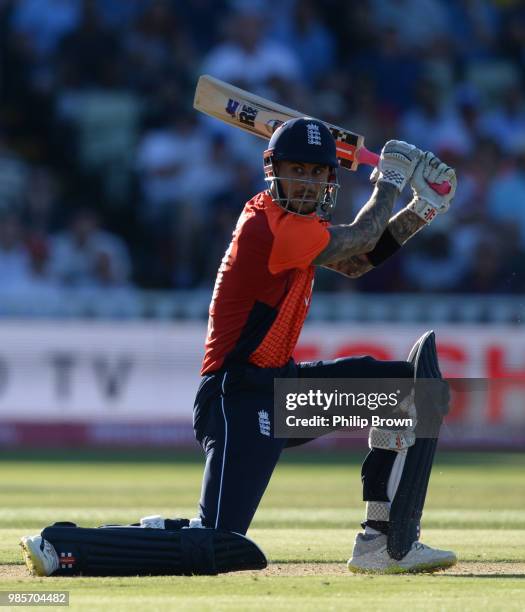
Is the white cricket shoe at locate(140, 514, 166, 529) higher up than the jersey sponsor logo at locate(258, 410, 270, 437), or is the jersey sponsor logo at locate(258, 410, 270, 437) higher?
the jersey sponsor logo at locate(258, 410, 270, 437)

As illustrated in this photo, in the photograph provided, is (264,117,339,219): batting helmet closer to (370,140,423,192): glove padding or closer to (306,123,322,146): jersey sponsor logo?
(306,123,322,146): jersey sponsor logo

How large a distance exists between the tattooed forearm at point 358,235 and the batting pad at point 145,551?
110 centimetres

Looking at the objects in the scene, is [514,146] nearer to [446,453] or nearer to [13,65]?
[446,453]

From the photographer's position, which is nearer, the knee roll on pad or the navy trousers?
the navy trousers

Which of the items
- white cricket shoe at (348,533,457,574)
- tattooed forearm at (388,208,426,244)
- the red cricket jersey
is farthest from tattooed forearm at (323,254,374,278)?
white cricket shoe at (348,533,457,574)

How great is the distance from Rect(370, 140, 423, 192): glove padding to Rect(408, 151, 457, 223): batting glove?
0.04 metres

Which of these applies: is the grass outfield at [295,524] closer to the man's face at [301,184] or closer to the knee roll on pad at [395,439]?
the knee roll on pad at [395,439]

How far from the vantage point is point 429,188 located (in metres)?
5.86

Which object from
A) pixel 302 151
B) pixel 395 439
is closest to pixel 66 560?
pixel 395 439

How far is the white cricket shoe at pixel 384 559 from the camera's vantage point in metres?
5.46

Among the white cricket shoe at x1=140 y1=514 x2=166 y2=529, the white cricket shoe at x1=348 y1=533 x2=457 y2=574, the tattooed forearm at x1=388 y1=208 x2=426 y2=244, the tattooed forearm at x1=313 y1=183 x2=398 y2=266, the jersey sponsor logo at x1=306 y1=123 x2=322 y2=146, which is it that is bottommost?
the white cricket shoe at x1=348 y1=533 x2=457 y2=574

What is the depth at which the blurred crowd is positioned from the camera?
13195 millimetres

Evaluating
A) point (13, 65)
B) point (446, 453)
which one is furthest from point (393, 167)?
point (13, 65)

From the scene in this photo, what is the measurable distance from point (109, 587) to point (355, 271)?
178cm
